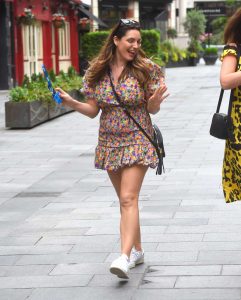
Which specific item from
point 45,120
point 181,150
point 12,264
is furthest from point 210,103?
point 12,264

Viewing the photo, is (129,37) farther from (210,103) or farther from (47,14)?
(47,14)

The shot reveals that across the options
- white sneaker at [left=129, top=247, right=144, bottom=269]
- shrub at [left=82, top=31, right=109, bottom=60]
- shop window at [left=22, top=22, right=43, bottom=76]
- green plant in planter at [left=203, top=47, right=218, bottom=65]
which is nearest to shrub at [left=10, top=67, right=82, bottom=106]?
shop window at [left=22, top=22, right=43, bottom=76]

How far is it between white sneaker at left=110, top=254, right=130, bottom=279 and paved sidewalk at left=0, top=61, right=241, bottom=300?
0.09 meters

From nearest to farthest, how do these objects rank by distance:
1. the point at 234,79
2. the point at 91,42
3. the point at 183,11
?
1. the point at 234,79
2. the point at 91,42
3. the point at 183,11

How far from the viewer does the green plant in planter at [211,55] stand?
5547 centimetres

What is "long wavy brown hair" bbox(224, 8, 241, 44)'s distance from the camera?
227 inches

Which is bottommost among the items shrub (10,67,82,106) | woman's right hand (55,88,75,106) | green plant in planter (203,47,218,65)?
green plant in planter (203,47,218,65)

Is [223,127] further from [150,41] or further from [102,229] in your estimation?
[150,41]

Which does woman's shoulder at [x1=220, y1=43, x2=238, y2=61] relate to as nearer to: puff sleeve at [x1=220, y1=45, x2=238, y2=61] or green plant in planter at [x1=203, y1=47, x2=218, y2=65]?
puff sleeve at [x1=220, y1=45, x2=238, y2=61]

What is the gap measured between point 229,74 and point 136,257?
1.49 meters

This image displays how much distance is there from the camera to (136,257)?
6.38 meters

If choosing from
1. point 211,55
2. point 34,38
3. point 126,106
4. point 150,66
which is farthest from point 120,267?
point 211,55

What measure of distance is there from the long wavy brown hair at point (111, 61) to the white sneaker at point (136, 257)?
116 centimetres

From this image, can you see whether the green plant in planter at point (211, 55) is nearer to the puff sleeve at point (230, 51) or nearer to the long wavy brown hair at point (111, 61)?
the long wavy brown hair at point (111, 61)
